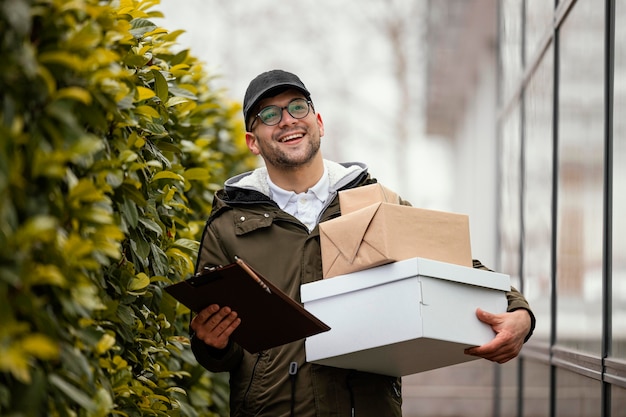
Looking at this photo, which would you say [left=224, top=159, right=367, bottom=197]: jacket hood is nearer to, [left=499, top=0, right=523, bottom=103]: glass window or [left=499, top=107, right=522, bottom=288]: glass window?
[left=499, top=107, right=522, bottom=288]: glass window

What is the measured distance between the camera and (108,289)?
3080 mm

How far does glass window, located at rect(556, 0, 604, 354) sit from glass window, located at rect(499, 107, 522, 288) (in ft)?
6.54

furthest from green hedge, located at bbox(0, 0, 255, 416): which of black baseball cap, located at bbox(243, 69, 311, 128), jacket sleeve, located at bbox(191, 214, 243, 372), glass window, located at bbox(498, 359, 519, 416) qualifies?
glass window, located at bbox(498, 359, 519, 416)

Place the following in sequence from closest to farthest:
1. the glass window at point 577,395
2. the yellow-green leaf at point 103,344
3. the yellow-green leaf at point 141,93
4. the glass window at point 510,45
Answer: the yellow-green leaf at point 103,344
the yellow-green leaf at point 141,93
the glass window at point 577,395
the glass window at point 510,45

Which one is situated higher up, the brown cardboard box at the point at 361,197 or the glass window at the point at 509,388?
the brown cardboard box at the point at 361,197

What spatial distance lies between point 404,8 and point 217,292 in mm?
18208

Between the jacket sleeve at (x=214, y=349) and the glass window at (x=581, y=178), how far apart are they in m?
1.60

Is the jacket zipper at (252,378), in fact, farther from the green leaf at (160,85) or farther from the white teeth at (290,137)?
the green leaf at (160,85)

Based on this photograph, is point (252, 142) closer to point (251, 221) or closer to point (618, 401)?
point (251, 221)

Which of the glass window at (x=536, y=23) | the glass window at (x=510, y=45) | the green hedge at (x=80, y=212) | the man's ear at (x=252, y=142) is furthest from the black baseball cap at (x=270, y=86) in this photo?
the glass window at (x=510, y=45)

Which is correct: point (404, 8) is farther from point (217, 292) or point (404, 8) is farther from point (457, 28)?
point (217, 292)

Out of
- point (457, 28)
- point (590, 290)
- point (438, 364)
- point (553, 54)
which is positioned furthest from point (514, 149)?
point (457, 28)

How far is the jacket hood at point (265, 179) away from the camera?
12.3ft

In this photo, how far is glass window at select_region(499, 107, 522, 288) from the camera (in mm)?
7614
